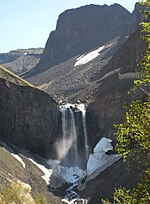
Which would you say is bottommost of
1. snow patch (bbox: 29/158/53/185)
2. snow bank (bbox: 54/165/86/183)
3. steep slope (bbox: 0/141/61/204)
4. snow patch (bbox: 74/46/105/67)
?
snow bank (bbox: 54/165/86/183)

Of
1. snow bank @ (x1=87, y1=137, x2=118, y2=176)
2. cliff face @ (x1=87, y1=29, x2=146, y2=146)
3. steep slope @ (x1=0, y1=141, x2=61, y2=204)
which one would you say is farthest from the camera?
cliff face @ (x1=87, y1=29, x2=146, y2=146)

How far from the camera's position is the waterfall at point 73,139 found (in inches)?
2437

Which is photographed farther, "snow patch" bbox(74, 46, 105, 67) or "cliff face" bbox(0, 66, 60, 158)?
"snow patch" bbox(74, 46, 105, 67)

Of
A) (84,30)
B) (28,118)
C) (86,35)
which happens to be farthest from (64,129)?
(84,30)

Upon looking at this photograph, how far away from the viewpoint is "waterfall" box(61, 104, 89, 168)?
203 feet

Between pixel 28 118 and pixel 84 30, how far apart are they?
134 meters

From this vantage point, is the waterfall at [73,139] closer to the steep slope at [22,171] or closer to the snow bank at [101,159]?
the snow bank at [101,159]

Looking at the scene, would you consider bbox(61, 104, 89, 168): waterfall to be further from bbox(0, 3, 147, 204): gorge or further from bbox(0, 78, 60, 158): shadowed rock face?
bbox(0, 78, 60, 158): shadowed rock face

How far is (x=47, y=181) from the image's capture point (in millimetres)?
50406

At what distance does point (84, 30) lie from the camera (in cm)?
18775

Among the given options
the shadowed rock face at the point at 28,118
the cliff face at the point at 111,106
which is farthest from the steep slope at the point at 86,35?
the shadowed rock face at the point at 28,118

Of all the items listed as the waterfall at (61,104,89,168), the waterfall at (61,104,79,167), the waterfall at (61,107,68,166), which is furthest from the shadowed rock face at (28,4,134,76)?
the waterfall at (61,104,79,167)

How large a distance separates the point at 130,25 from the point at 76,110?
121786mm

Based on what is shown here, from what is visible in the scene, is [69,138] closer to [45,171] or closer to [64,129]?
[64,129]
